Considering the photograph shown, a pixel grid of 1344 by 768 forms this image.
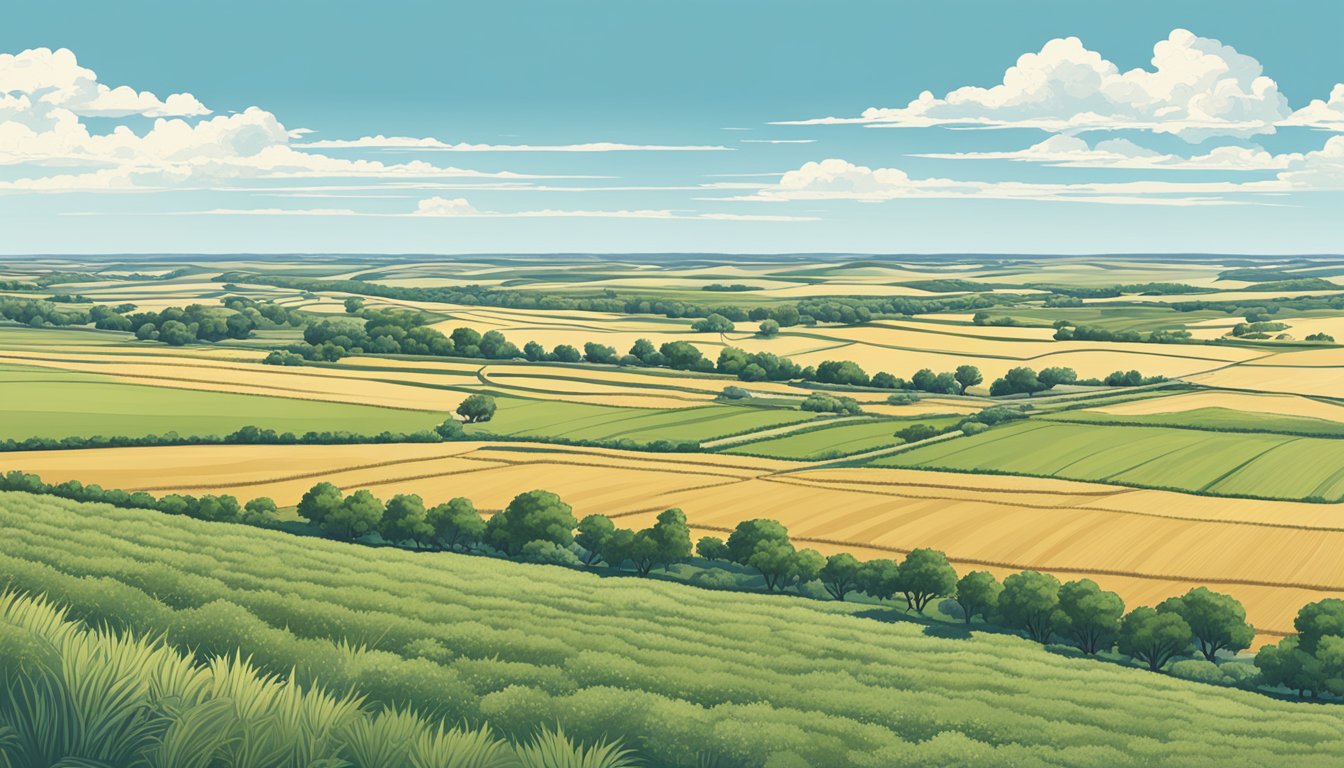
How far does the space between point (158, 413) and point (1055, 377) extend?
98.1 m

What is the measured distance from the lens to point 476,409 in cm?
11406

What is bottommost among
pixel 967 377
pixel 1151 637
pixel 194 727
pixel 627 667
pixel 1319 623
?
pixel 1151 637

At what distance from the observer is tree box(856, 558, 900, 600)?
60531mm

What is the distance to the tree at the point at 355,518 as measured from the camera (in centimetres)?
6956

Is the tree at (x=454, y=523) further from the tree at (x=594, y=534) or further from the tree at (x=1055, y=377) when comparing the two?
the tree at (x=1055, y=377)

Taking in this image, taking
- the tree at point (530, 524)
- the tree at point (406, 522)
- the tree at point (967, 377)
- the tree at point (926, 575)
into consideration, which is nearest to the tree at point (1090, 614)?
the tree at point (926, 575)

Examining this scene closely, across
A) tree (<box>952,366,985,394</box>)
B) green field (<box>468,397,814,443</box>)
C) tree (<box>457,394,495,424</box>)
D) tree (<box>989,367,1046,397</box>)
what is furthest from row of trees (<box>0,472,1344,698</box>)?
tree (<box>989,367,1046,397</box>)

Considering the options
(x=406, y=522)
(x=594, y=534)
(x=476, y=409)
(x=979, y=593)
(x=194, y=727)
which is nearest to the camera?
(x=194, y=727)

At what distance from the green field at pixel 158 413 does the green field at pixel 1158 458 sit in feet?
149

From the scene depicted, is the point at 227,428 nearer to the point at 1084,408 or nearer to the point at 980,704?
the point at 1084,408

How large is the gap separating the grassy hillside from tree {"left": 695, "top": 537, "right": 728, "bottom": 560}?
24096mm

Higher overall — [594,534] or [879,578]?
[594,534]

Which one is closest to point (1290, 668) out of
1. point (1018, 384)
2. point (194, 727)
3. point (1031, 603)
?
point (1031, 603)

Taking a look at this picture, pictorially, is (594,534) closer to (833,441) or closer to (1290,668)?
(1290,668)
